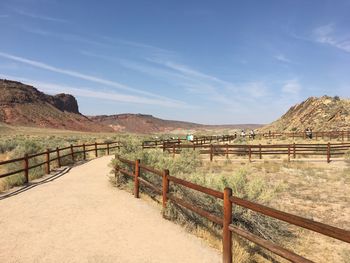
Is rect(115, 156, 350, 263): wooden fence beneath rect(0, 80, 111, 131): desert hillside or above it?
beneath

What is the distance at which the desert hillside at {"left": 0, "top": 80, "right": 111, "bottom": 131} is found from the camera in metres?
118

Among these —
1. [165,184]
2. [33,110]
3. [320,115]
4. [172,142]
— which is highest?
[33,110]

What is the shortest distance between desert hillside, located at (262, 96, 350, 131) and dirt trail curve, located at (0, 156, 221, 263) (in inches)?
2194

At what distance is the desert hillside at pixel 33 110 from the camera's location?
118500mm

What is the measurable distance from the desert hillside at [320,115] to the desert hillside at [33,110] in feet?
243

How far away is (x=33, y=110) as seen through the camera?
128 meters

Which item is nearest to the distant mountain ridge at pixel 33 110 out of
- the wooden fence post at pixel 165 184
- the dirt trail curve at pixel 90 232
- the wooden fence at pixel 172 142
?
the wooden fence at pixel 172 142

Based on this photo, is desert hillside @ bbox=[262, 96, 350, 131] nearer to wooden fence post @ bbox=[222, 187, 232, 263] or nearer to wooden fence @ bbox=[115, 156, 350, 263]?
wooden fence @ bbox=[115, 156, 350, 263]

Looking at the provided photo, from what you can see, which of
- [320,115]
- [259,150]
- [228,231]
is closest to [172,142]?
[259,150]

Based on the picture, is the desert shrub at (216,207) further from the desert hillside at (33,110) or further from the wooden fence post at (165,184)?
the desert hillside at (33,110)

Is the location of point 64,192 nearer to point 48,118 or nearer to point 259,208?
point 259,208

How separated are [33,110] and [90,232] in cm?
13009

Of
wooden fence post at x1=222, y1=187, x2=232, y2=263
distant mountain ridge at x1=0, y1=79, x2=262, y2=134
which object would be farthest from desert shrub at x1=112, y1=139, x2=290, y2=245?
distant mountain ridge at x1=0, y1=79, x2=262, y2=134

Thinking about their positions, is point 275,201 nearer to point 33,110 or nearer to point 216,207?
point 216,207
